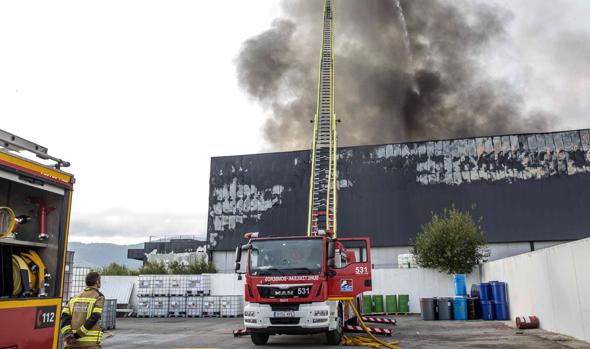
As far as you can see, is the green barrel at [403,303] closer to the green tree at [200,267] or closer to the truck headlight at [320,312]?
the truck headlight at [320,312]

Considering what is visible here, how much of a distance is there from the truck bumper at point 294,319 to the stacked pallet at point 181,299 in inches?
551

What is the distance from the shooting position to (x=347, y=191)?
34.7 metres

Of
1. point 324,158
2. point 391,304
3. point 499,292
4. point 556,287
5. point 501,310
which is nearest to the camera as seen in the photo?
point 556,287

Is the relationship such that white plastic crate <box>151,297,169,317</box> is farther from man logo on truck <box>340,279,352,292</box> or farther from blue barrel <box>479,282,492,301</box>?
blue barrel <box>479,282,492,301</box>

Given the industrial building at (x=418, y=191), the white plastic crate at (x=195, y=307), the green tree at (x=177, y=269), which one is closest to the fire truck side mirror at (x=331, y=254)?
the white plastic crate at (x=195, y=307)

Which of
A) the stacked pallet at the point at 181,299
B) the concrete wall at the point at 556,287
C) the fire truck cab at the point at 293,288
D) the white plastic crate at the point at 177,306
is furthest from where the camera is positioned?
the white plastic crate at the point at 177,306

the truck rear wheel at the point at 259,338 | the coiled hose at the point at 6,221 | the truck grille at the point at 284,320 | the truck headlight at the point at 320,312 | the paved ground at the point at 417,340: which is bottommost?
the paved ground at the point at 417,340

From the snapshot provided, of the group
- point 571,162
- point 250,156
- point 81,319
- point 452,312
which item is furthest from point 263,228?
point 81,319

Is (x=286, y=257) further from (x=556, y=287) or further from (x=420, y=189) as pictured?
(x=420, y=189)

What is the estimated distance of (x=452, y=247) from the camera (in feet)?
79.6

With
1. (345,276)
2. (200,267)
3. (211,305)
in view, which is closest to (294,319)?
(345,276)

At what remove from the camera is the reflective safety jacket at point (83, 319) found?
18.1 feet

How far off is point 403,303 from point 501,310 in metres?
6.63

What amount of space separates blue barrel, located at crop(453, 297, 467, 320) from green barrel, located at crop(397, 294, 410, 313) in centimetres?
474
